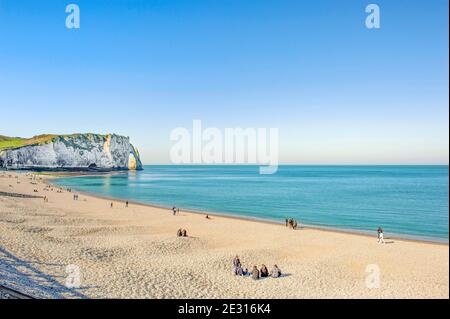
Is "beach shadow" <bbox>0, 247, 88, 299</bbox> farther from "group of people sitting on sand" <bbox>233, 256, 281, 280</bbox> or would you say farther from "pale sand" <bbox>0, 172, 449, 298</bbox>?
"group of people sitting on sand" <bbox>233, 256, 281, 280</bbox>

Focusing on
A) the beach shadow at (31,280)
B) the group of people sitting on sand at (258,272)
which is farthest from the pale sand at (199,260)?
the group of people sitting on sand at (258,272)

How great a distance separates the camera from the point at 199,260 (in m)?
21.9

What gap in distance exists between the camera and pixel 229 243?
2795cm

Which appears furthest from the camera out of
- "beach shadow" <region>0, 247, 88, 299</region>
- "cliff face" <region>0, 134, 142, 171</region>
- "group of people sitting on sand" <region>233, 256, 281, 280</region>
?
"cliff face" <region>0, 134, 142, 171</region>

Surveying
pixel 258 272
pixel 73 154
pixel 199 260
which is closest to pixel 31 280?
pixel 199 260

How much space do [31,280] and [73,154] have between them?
14886 cm

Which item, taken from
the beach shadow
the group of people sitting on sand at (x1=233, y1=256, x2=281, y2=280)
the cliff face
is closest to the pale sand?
the beach shadow

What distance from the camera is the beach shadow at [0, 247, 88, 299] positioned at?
43.7ft

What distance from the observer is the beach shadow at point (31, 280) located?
43.7 feet

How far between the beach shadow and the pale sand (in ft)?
0.14

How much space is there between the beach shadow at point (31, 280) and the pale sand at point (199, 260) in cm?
4

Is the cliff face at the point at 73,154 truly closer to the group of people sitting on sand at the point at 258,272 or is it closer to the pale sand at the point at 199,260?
the pale sand at the point at 199,260
